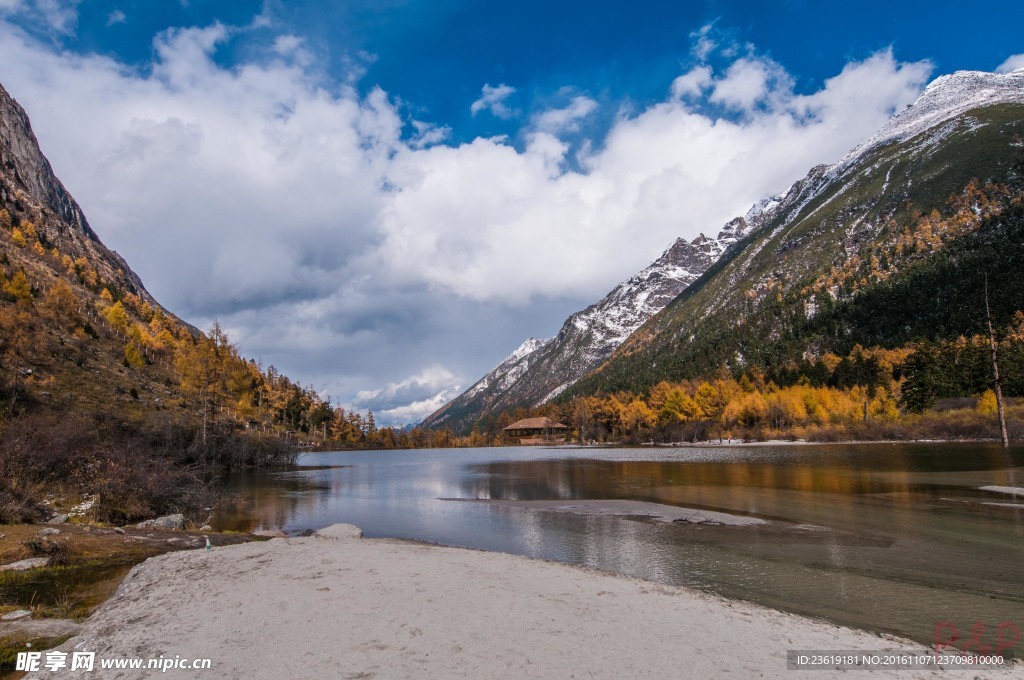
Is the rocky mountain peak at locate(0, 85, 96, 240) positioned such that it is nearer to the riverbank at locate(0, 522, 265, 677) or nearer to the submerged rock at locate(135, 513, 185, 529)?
the submerged rock at locate(135, 513, 185, 529)

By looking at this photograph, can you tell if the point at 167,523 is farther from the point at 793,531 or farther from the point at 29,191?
the point at 29,191

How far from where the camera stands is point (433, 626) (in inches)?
337

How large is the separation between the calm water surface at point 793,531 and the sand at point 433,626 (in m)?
3.27

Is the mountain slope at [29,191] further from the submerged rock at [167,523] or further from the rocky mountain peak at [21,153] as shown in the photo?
the submerged rock at [167,523]

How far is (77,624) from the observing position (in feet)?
30.2

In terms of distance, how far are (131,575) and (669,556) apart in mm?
15551

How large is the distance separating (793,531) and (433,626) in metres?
18.0

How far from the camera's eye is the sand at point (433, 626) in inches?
283

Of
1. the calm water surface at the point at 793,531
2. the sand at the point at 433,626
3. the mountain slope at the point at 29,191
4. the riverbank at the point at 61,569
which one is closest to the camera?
the sand at the point at 433,626

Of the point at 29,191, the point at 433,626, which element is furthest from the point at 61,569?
the point at 29,191

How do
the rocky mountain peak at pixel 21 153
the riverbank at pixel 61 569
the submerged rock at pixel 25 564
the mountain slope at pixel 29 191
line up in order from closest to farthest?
1. the riverbank at pixel 61 569
2. the submerged rock at pixel 25 564
3. the mountain slope at pixel 29 191
4. the rocky mountain peak at pixel 21 153

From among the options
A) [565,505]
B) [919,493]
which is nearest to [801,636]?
[565,505]

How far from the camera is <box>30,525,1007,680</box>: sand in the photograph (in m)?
7.19

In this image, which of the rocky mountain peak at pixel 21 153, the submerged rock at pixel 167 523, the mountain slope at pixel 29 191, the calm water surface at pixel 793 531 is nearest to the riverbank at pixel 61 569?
the submerged rock at pixel 167 523
